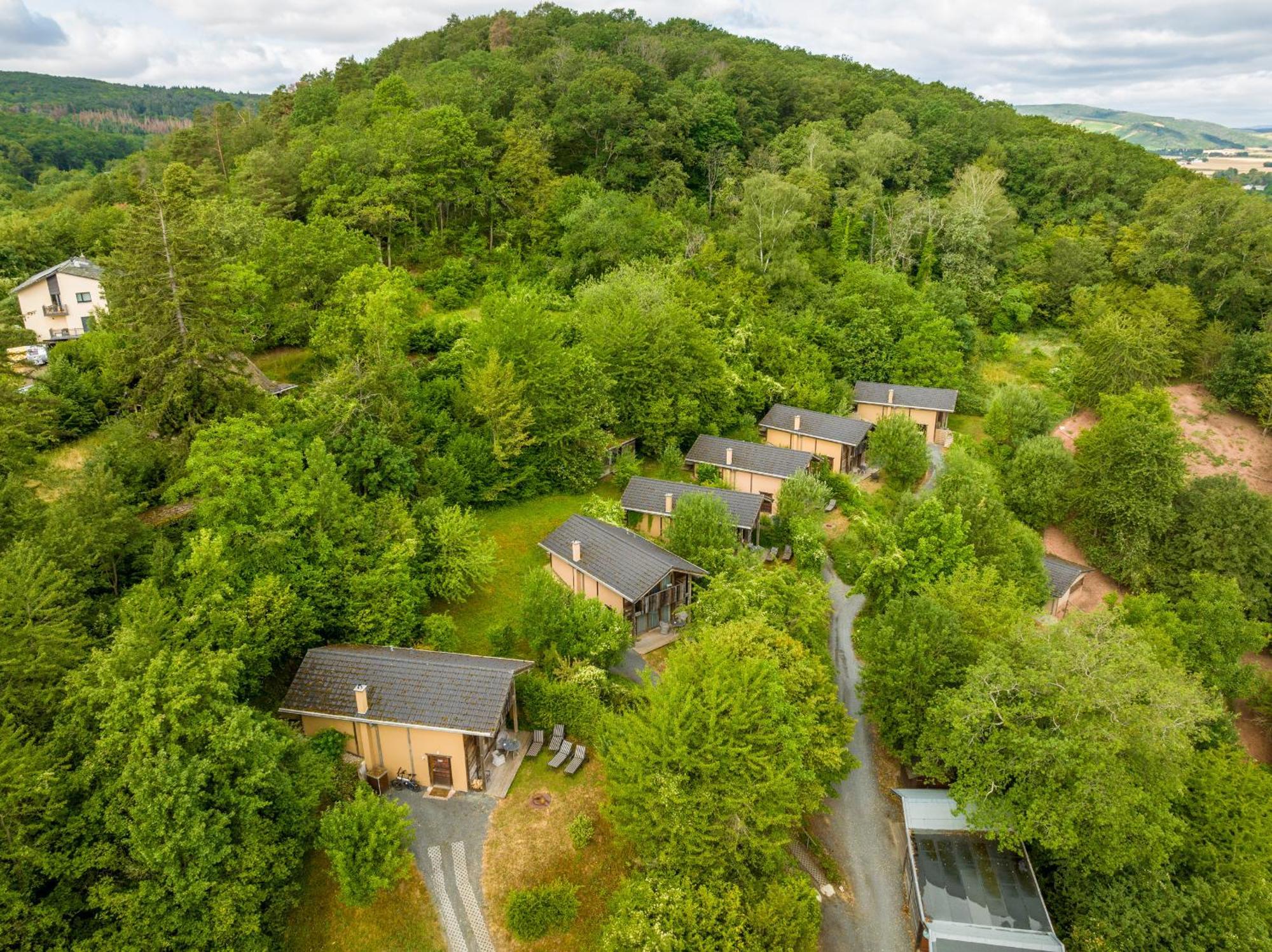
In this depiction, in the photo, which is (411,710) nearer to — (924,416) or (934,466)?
(934,466)

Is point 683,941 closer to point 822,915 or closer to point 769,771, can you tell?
point 769,771

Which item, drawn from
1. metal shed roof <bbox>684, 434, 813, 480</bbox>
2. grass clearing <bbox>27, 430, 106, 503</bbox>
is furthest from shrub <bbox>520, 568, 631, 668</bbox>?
metal shed roof <bbox>684, 434, 813, 480</bbox>

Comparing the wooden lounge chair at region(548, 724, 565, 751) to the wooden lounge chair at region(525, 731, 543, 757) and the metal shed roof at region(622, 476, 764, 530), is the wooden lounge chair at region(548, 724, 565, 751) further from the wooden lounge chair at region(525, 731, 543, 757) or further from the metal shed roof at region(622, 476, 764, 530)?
the metal shed roof at region(622, 476, 764, 530)

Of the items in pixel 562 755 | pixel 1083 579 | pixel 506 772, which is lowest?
pixel 1083 579

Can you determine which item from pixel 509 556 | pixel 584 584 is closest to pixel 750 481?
pixel 584 584

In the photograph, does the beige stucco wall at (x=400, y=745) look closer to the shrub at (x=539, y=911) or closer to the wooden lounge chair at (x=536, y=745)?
the wooden lounge chair at (x=536, y=745)

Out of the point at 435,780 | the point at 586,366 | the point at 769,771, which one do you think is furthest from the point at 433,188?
the point at 769,771

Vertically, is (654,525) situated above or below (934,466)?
above
